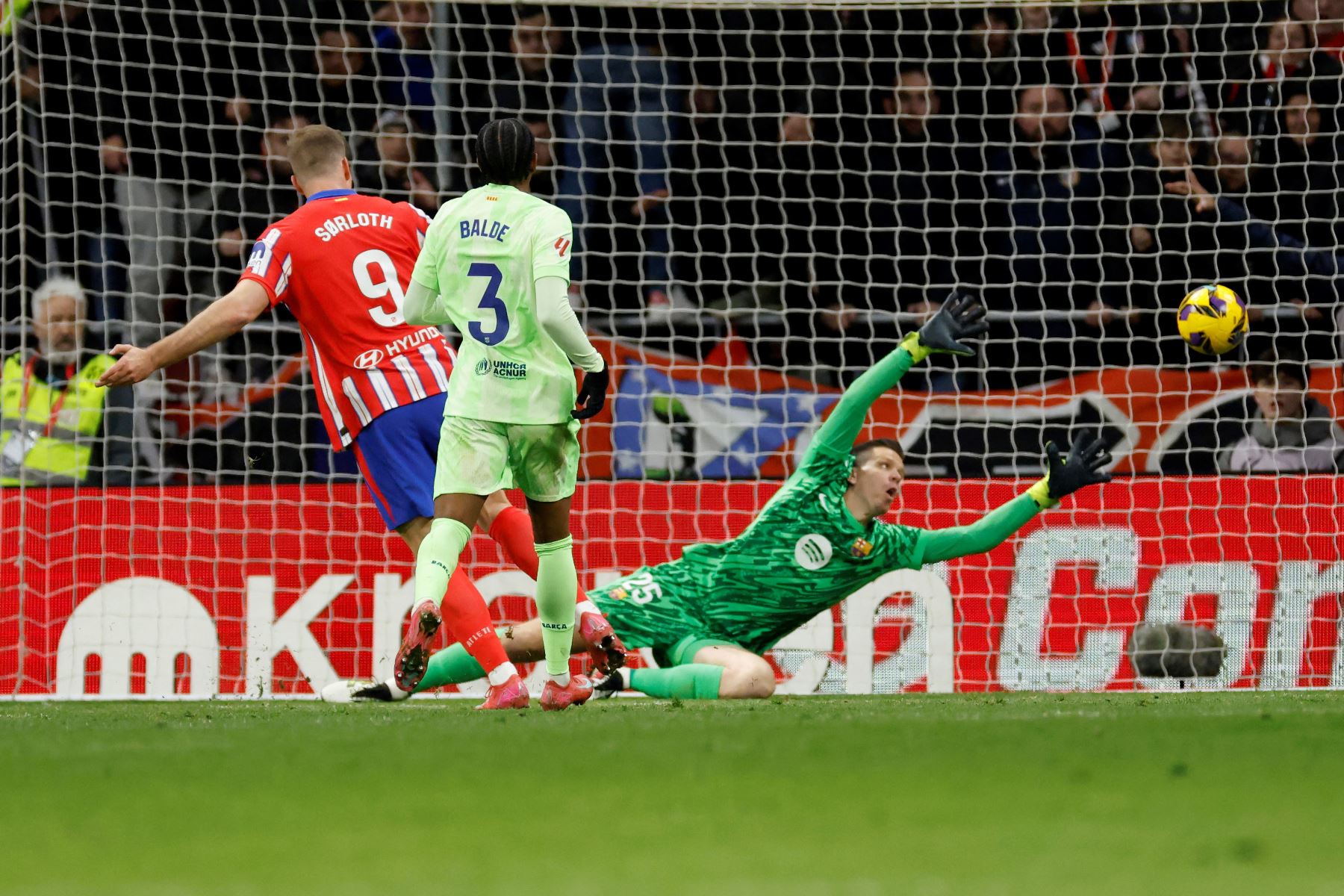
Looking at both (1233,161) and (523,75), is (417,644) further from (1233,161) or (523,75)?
(1233,161)

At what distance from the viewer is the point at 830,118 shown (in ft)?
33.0

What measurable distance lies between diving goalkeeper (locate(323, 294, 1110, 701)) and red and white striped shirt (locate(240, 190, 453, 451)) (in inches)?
44.4

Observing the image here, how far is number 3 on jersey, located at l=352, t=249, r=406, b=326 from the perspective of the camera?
575cm

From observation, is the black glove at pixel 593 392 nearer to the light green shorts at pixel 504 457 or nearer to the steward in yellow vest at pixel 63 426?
the light green shorts at pixel 504 457

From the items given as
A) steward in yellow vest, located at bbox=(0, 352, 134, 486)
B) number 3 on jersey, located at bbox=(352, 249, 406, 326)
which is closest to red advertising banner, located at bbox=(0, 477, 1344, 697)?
steward in yellow vest, located at bbox=(0, 352, 134, 486)

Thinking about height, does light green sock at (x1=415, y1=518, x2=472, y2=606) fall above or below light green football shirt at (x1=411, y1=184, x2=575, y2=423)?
below

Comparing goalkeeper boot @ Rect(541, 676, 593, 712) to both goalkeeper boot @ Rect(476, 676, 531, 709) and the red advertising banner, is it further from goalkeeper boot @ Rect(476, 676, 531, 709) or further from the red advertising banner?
the red advertising banner

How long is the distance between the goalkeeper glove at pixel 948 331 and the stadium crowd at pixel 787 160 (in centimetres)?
261

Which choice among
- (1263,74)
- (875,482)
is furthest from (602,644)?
(1263,74)

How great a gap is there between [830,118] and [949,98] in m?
0.68

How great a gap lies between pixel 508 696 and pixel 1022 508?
218cm

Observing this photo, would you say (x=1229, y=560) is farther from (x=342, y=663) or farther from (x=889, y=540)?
(x=342, y=663)

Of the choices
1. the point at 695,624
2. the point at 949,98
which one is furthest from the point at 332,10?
the point at 695,624

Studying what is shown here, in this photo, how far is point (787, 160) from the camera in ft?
33.0
